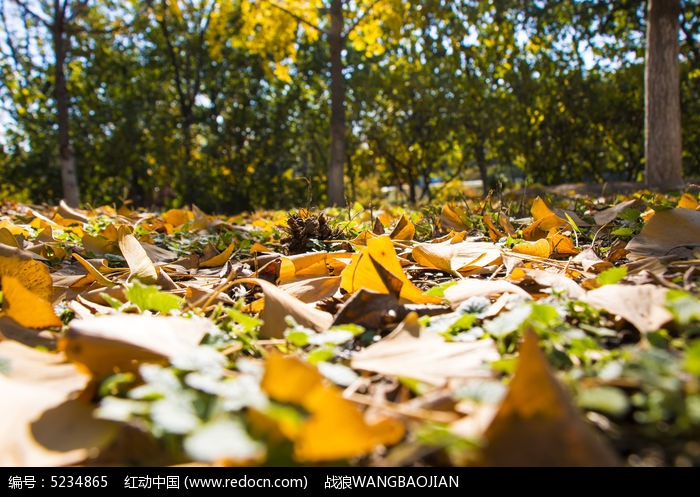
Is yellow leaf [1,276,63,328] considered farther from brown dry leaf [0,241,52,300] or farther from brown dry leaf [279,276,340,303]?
brown dry leaf [279,276,340,303]

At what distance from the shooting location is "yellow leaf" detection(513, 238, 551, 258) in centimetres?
129

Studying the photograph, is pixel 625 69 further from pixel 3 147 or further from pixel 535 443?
pixel 3 147

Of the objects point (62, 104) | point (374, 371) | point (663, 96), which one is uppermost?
point (62, 104)

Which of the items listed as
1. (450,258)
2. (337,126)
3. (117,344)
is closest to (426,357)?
(117,344)

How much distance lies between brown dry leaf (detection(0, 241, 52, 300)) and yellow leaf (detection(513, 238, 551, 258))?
1.08 meters

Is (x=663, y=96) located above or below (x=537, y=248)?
above

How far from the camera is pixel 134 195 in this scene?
11.4 meters

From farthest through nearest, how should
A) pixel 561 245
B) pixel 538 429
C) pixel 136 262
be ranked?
pixel 561 245, pixel 136 262, pixel 538 429

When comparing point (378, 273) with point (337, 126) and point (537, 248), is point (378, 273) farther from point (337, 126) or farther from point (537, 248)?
point (337, 126)

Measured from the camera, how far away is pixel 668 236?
3.96ft

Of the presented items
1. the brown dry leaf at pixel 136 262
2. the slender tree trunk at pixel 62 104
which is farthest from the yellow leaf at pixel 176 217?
the slender tree trunk at pixel 62 104

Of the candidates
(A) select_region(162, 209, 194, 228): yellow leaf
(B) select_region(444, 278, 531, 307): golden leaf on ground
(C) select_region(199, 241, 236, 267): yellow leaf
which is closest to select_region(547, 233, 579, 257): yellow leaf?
(B) select_region(444, 278, 531, 307): golden leaf on ground

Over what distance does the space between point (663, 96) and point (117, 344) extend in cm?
576

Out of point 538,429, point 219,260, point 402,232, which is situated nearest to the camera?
point 538,429
